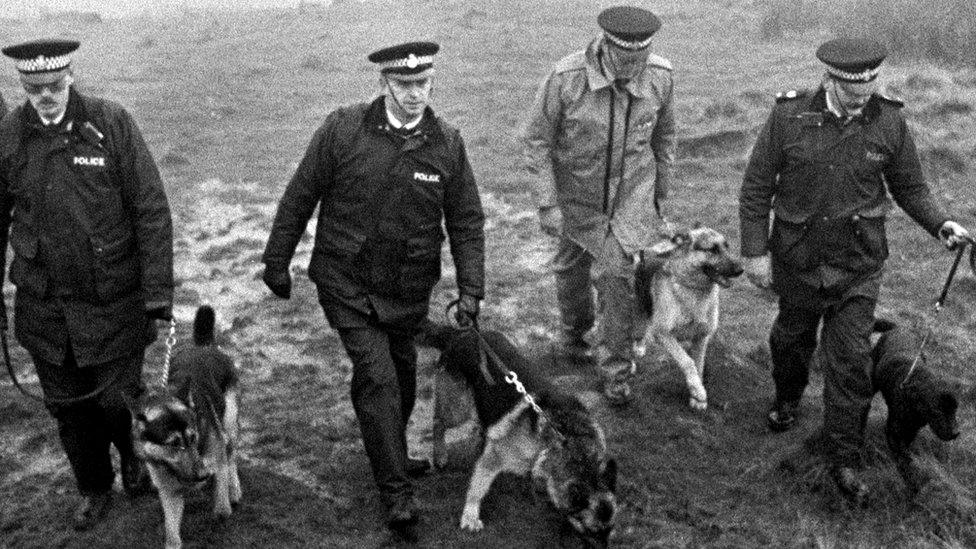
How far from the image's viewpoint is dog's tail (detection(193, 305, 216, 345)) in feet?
15.9

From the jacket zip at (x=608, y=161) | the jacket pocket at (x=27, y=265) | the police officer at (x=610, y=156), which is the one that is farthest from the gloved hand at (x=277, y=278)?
the jacket zip at (x=608, y=161)

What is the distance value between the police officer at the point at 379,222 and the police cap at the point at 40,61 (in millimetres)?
1104

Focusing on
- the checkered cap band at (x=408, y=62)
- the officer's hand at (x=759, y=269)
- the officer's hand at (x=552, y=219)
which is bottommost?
the officer's hand at (x=759, y=269)

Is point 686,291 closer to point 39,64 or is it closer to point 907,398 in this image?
point 907,398

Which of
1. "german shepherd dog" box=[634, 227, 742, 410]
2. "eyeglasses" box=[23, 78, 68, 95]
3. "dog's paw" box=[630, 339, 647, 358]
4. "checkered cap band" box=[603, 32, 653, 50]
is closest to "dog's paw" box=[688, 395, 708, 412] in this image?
"german shepherd dog" box=[634, 227, 742, 410]

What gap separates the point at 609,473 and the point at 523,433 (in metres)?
0.53

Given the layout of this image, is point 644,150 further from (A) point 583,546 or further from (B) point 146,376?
(B) point 146,376

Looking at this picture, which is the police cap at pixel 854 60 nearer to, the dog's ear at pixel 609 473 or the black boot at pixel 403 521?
the dog's ear at pixel 609 473

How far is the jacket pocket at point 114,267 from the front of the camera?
14.1ft

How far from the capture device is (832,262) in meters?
5.05

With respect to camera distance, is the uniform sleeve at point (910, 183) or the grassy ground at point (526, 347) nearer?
the grassy ground at point (526, 347)

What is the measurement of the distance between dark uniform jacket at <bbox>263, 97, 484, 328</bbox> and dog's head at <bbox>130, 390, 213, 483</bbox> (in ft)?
2.65

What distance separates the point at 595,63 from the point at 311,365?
8.96ft

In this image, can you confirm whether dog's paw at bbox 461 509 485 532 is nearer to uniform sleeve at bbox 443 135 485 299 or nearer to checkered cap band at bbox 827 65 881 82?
uniform sleeve at bbox 443 135 485 299
